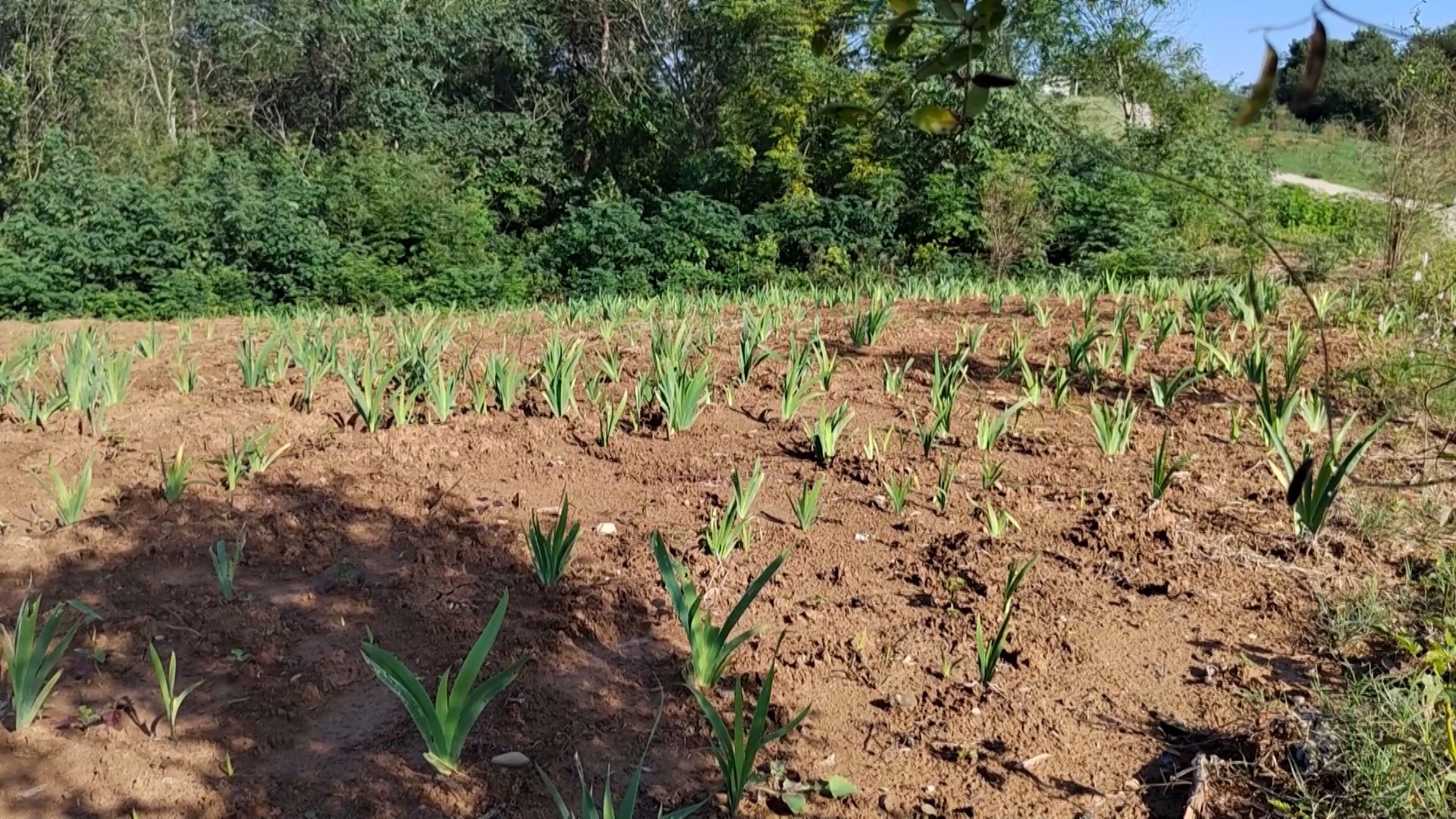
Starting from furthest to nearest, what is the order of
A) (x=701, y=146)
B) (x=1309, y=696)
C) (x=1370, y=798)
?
(x=701, y=146)
(x=1309, y=696)
(x=1370, y=798)

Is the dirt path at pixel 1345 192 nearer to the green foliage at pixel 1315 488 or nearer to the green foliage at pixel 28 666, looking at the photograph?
the green foliage at pixel 1315 488

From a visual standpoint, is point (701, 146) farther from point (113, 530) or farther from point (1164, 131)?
point (113, 530)

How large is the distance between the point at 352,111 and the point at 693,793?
19.8 m

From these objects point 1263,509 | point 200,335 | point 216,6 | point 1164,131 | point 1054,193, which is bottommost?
point 200,335

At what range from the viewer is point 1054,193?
13.9m

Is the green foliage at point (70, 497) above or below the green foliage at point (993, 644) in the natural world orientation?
below

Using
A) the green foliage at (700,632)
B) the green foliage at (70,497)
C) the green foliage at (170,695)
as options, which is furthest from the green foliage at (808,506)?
the green foliage at (70,497)

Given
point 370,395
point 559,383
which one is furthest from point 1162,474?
point 370,395

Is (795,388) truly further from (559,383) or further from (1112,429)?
(1112,429)

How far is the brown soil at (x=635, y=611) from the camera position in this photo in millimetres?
2068

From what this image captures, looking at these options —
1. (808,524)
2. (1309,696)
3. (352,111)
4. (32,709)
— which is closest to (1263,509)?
(1309,696)

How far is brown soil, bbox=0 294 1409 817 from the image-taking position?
207 cm

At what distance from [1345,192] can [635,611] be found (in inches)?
708

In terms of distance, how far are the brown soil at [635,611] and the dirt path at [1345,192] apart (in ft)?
23.8
